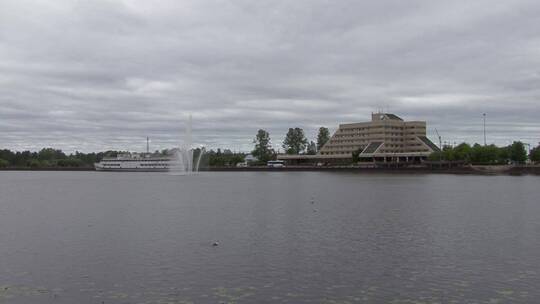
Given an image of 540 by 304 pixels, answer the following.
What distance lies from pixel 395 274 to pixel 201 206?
40179 millimetres

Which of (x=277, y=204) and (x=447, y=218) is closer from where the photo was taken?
(x=447, y=218)

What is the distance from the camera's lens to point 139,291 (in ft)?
78.1

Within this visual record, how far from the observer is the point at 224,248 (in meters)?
34.2

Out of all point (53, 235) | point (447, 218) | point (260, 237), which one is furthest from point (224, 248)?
point (447, 218)

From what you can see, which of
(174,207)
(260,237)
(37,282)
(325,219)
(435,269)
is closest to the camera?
(37,282)

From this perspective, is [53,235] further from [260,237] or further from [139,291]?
[139,291]

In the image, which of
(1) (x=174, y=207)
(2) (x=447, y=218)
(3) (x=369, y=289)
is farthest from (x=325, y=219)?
(3) (x=369, y=289)

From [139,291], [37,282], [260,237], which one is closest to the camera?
[139,291]

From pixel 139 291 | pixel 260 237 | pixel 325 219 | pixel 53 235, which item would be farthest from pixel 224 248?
pixel 325 219

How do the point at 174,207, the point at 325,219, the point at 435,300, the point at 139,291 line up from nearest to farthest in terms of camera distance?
the point at 435,300 < the point at 139,291 < the point at 325,219 < the point at 174,207

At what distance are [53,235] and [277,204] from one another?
3119cm

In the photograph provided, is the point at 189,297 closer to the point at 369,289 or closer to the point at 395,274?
the point at 369,289

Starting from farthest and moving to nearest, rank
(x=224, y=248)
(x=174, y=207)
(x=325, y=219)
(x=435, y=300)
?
(x=174, y=207), (x=325, y=219), (x=224, y=248), (x=435, y=300)

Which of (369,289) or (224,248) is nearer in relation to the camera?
(369,289)
